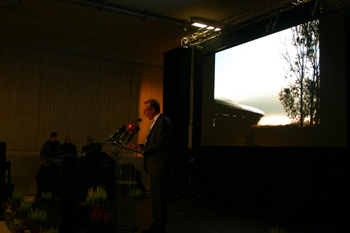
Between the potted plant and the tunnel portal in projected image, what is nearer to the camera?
the potted plant

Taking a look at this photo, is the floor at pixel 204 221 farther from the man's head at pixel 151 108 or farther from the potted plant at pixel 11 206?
the man's head at pixel 151 108

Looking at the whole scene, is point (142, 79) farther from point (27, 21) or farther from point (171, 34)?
point (27, 21)

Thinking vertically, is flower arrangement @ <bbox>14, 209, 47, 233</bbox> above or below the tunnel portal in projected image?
below

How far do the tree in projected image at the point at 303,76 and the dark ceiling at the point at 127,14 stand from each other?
1.54 meters

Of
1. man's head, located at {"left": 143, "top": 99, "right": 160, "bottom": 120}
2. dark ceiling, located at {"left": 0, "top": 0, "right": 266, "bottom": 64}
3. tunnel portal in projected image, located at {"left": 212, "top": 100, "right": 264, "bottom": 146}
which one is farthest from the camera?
dark ceiling, located at {"left": 0, "top": 0, "right": 266, "bottom": 64}

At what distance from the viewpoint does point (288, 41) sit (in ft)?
18.4

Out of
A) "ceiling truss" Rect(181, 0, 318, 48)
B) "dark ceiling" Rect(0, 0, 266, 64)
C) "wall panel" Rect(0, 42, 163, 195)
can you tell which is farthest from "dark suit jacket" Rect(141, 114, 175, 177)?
"wall panel" Rect(0, 42, 163, 195)

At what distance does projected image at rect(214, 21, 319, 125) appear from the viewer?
520 cm

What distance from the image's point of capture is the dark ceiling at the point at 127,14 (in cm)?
728

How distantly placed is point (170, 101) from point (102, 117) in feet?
7.57

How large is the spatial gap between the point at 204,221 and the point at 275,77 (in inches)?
103

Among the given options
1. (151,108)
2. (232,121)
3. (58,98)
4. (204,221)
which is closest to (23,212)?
(151,108)

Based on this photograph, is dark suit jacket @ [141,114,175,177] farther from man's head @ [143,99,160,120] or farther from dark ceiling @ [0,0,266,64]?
dark ceiling @ [0,0,266,64]

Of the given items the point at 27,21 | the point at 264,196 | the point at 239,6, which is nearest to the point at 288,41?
the point at 239,6
